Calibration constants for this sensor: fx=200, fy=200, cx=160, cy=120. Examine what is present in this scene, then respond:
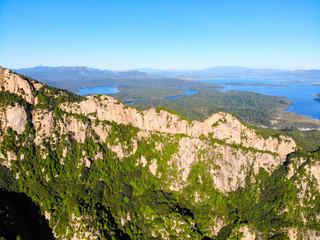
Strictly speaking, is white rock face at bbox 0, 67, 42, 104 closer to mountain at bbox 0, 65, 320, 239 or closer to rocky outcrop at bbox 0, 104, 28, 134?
mountain at bbox 0, 65, 320, 239

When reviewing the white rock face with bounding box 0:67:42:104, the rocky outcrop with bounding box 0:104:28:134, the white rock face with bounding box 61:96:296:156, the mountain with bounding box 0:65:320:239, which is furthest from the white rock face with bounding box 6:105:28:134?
the white rock face with bounding box 61:96:296:156

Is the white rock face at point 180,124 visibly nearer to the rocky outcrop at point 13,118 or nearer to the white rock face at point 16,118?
the white rock face at point 16,118

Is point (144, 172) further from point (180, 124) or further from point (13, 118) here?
point (13, 118)

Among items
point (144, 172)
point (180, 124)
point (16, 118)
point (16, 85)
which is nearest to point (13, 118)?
point (16, 118)

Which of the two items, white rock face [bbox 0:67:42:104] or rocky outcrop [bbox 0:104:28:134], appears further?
white rock face [bbox 0:67:42:104]

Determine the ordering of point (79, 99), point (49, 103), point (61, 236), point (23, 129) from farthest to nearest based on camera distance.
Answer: point (79, 99) < point (49, 103) < point (23, 129) < point (61, 236)

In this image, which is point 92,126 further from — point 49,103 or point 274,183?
point 274,183

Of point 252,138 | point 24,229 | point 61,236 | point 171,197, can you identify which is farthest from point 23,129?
point 252,138

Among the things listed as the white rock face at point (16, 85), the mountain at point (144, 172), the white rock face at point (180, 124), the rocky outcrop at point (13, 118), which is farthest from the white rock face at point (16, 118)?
the white rock face at point (180, 124)
